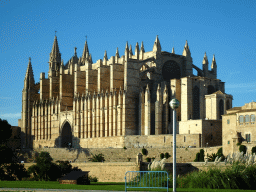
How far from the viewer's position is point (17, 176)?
3903 centimetres

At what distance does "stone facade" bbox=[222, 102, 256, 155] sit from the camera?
42219mm

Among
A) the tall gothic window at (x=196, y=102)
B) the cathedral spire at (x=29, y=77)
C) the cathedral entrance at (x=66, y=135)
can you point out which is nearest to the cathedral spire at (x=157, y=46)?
the tall gothic window at (x=196, y=102)

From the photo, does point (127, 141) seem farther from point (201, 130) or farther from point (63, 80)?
point (63, 80)

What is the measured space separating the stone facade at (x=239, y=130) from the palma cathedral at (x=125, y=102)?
221 inches

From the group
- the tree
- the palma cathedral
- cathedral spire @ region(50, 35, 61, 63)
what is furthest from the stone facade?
cathedral spire @ region(50, 35, 61, 63)

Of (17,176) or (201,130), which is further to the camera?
(201,130)

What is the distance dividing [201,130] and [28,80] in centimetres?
4159

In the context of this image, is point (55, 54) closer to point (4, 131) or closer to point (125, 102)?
point (4, 131)

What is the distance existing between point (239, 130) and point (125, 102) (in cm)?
1903

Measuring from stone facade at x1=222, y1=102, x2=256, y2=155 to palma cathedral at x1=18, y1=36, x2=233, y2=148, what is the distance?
5605mm

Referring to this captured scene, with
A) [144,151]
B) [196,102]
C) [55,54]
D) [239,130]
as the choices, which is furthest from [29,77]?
[239,130]

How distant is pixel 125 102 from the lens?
58312mm

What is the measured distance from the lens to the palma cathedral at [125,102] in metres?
55.2

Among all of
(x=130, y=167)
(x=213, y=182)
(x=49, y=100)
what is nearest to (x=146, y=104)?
(x=130, y=167)
